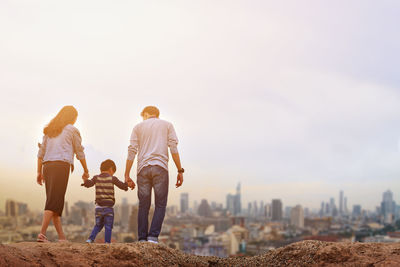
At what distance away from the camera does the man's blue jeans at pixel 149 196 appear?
920 centimetres

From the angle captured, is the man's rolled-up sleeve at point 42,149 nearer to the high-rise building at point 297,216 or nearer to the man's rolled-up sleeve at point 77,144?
the man's rolled-up sleeve at point 77,144

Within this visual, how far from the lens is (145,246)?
28.9 ft

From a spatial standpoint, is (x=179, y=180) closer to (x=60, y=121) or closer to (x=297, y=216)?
(x=60, y=121)

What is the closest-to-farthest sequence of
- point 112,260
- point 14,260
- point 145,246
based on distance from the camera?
point 14,260 < point 112,260 < point 145,246

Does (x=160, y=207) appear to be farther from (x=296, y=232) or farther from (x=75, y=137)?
(x=296, y=232)

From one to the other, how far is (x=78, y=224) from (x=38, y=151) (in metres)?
26.4

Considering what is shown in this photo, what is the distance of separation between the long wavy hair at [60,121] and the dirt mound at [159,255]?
2159 millimetres

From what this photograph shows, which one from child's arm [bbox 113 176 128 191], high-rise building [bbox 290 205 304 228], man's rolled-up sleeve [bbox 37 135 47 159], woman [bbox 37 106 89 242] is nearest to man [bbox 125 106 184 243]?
child's arm [bbox 113 176 128 191]

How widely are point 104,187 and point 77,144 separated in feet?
3.21

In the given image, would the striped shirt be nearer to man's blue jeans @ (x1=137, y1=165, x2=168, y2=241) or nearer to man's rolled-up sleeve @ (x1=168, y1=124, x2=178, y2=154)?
man's blue jeans @ (x1=137, y1=165, x2=168, y2=241)

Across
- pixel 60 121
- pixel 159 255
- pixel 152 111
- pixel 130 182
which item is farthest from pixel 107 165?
pixel 159 255

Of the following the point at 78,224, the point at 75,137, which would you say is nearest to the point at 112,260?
the point at 75,137

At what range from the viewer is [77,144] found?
9.23m

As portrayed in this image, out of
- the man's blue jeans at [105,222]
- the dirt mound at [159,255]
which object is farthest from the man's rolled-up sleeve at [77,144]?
the dirt mound at [159,255]
